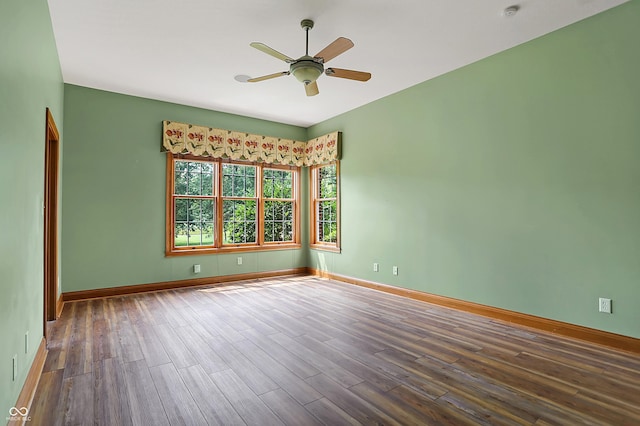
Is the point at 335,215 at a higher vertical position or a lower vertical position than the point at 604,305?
higher

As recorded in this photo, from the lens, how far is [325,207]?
656cm

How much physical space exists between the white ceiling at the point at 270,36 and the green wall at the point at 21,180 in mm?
689

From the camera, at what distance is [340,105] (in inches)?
221

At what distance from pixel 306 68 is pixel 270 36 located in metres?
0.63

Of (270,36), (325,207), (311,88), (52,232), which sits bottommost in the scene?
(52,232)

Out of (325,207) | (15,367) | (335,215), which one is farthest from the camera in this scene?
(325,207)

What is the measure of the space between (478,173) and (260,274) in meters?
4.12

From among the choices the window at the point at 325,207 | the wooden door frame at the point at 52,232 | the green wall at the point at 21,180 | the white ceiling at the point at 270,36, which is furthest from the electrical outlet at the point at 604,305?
the wooden door frame at the point at 52,232

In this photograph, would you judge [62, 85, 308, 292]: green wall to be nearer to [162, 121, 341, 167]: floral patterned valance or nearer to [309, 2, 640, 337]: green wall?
[162, 121, 341, 167]: floral patterned valance

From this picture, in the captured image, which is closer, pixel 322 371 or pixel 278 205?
pixel 322 371

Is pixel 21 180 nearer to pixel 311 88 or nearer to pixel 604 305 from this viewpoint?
pixel 311 88

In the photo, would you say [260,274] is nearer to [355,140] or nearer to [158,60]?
[355,140]

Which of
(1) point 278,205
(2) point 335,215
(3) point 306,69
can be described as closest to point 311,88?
(3) point 306,69

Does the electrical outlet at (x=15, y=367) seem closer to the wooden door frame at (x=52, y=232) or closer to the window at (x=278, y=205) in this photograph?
the wooden door frame at (x=52, y=232)
